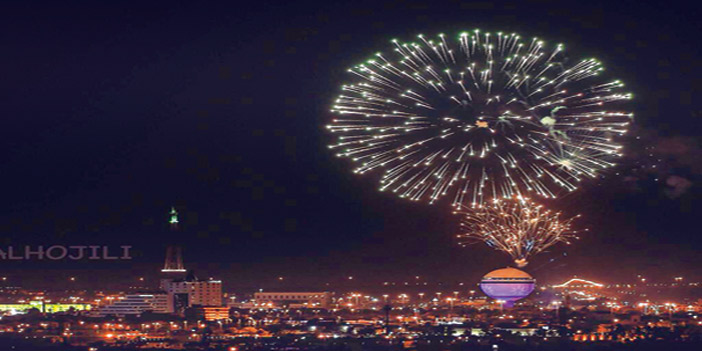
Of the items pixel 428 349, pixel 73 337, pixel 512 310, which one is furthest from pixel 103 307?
pixel 428 349

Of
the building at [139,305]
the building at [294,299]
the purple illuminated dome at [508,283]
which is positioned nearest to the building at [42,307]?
the building at [139,305]

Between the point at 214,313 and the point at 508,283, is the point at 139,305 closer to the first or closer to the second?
the point at 214,313

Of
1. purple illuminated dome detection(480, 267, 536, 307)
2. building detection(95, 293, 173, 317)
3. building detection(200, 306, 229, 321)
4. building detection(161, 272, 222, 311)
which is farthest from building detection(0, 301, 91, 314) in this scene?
purple illuminated dome detection(480, 267, 536, 307)

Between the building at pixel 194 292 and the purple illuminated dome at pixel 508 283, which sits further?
the building at pixel 194 292

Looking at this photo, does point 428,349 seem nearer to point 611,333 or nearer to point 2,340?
point 611,333

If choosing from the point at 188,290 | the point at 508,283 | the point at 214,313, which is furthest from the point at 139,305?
the point at 508,283

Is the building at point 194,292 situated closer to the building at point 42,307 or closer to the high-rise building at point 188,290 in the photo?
the high-rise building at point 188,290
